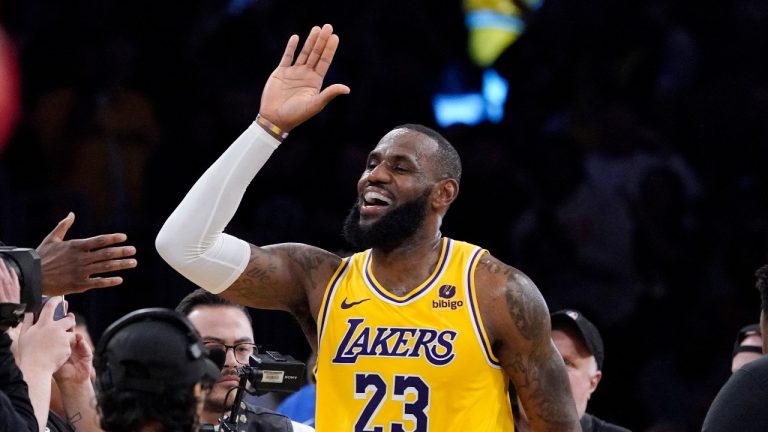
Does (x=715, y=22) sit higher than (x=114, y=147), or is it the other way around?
(x=715, y=22)

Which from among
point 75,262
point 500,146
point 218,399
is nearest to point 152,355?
point 75,262

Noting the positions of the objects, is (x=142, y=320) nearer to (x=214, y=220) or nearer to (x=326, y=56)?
(x=214, y=220)

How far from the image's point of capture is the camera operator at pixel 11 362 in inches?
120

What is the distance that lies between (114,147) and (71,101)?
37cm

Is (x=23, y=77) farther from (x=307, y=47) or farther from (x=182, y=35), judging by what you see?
(x=307, y=47)

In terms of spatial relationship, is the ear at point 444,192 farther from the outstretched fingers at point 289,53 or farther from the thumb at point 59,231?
the thumb at point 59,231

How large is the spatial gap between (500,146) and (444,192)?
13.3 feet

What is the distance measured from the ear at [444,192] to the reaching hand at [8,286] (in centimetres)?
154

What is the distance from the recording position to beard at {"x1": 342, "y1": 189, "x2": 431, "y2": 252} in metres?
4.19

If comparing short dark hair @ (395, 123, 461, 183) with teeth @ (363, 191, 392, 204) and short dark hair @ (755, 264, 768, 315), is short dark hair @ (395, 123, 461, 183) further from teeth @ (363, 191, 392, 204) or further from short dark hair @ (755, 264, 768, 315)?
short dark hair @ (755, 264, 768, 315)

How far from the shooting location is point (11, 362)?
312cm

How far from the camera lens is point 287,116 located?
410 centimetres

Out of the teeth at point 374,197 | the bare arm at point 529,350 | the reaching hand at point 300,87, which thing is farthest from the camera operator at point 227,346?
the bare arm at point 529,350

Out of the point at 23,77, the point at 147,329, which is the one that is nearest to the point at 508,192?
the point at 23,77
